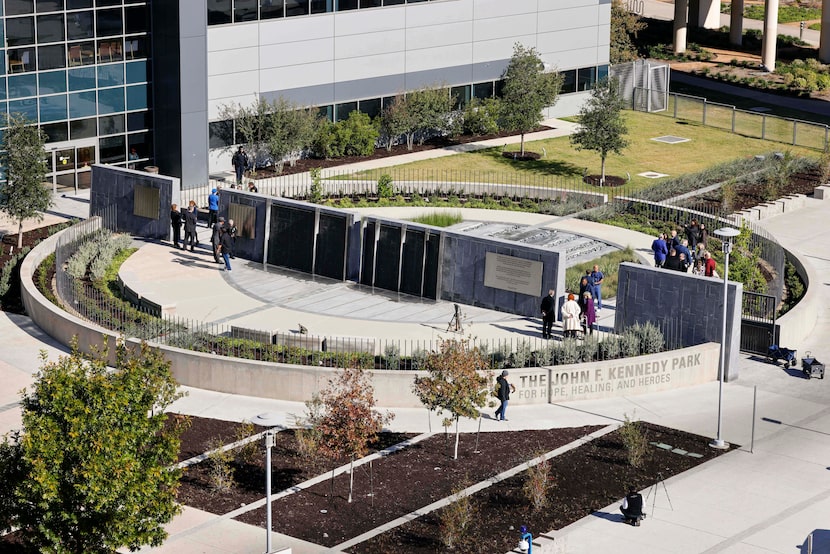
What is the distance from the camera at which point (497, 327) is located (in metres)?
38.7

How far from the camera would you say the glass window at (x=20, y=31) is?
1933 inches

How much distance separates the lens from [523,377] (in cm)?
3347

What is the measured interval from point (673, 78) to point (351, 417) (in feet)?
177

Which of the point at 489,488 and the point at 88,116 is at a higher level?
the point at 88,116

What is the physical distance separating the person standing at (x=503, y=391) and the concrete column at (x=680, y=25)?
5433 cm

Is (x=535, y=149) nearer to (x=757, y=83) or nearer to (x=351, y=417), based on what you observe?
(x=757, y=83)

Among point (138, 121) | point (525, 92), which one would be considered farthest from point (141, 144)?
point (525, 92)

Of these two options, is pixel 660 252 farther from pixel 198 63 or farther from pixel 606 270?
pixel 198 63

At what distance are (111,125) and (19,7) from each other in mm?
5434

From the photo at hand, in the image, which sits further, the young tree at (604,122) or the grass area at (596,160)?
the grass area at (596,160)

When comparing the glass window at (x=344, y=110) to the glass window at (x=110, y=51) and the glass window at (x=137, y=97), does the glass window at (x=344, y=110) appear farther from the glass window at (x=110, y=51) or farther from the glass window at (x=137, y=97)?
the glass window at (x=110, y=51)

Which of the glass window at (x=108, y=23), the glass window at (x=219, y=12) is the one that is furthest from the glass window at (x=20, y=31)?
the glass window at (x=219, y=12)

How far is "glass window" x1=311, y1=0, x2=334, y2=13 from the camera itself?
55875mm

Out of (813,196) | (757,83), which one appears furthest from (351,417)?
(757,83)
